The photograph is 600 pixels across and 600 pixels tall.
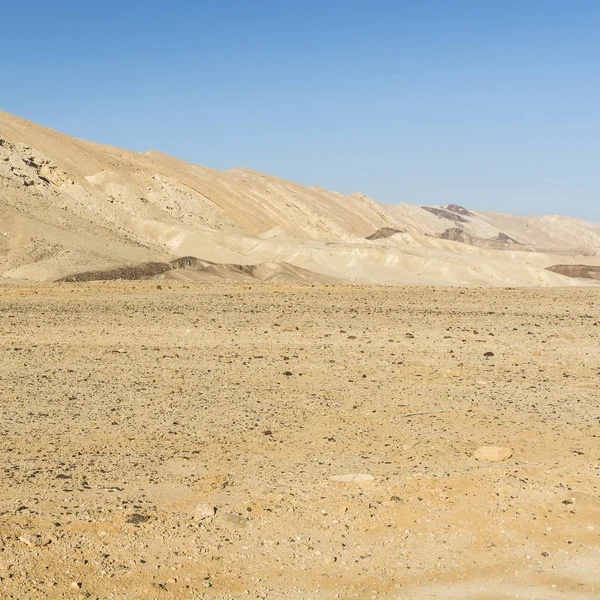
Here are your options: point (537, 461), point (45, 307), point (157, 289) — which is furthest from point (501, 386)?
point (157, 289)

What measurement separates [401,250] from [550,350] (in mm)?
30851

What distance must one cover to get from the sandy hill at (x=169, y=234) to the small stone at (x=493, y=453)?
2297cm

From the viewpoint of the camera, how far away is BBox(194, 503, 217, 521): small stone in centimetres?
613

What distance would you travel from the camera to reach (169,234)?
43.1m

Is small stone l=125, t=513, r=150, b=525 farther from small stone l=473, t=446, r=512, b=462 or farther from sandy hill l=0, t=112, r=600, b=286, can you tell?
sandy hill l=0, t=112, r=600, b=286

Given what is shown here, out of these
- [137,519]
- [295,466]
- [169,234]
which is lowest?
[137,519]

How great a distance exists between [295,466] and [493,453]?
74.7 inches

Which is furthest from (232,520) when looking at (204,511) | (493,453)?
(493,453)

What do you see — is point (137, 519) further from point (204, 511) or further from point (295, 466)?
point (295, 466)

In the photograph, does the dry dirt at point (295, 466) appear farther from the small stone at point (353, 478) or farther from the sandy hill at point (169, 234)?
the sandy hill at point (169, 234)

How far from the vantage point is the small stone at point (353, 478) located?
691cm

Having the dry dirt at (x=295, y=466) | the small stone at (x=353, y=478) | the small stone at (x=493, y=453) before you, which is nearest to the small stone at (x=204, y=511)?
the dry dirt at (x=295, y=466)

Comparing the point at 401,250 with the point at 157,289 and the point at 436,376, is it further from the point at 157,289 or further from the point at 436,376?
A: the point at 436,376

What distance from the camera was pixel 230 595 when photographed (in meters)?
5.05
